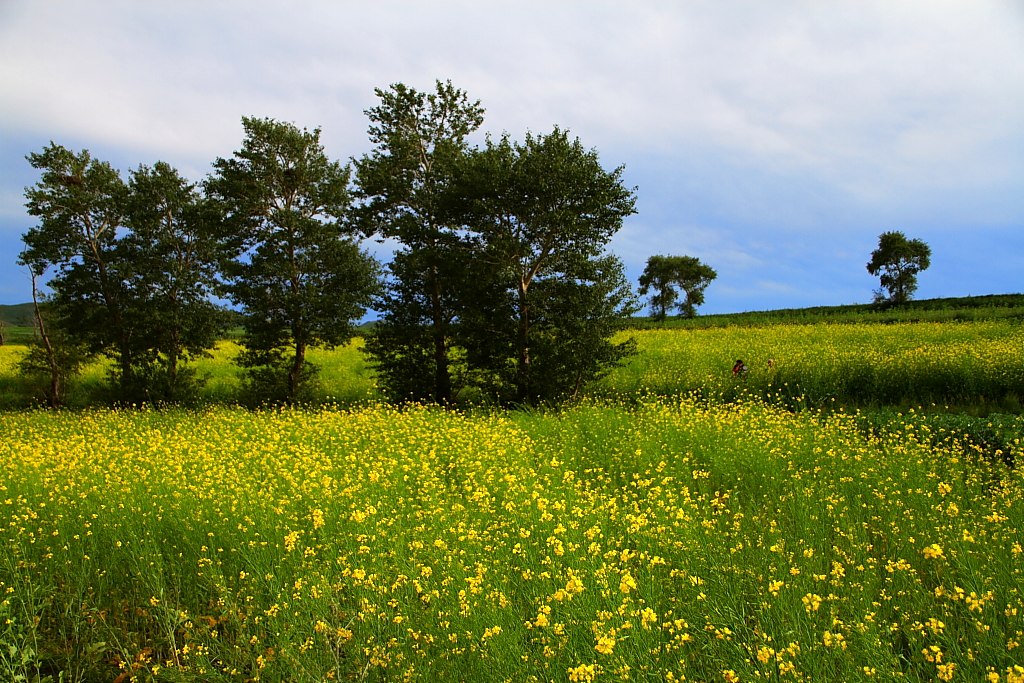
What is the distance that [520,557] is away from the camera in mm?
5199

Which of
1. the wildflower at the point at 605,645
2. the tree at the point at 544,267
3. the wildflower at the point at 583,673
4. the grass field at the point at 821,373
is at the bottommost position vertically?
the wildflower at the point at 583,673

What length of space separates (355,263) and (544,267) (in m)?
7.42

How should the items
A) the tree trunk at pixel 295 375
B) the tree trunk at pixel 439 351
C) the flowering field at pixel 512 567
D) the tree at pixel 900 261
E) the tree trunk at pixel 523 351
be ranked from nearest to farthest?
1. the flowering field at pixel 512 567
2. the tree trunk at pixel 523 351
3. the tree trunk at pixel 439 351
4. the tree trunk at pixel 295 375
5. the tree at pixel 900 261

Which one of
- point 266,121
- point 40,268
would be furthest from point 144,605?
point 40,268

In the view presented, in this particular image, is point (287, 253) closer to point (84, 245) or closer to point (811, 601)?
point (84, 245)

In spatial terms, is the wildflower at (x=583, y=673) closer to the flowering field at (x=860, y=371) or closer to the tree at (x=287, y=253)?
the flowering field at (x=860, y=371)

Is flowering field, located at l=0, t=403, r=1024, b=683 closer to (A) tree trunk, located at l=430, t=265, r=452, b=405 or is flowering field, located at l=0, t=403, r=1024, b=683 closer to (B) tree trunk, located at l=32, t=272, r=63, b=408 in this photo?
(A) tree trunk, located at l=430, t=265, r=452, b=405

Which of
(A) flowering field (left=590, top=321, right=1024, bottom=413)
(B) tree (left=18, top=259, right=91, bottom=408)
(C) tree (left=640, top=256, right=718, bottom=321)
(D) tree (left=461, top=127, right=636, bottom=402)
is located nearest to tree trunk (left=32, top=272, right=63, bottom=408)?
(B) tree (left=18, top=259, right=91, bottom=408)

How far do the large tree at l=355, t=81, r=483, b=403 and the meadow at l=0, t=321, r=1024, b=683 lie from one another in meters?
8.11

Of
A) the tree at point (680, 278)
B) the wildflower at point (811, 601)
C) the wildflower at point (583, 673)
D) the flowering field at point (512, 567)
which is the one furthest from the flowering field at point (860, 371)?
the tree at point (680, 278)

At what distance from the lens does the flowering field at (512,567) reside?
3.75m

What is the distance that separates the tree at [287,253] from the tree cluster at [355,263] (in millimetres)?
52

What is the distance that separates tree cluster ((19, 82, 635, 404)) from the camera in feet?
54.3

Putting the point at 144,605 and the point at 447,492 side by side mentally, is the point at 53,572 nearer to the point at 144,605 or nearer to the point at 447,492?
the point at 144,605
